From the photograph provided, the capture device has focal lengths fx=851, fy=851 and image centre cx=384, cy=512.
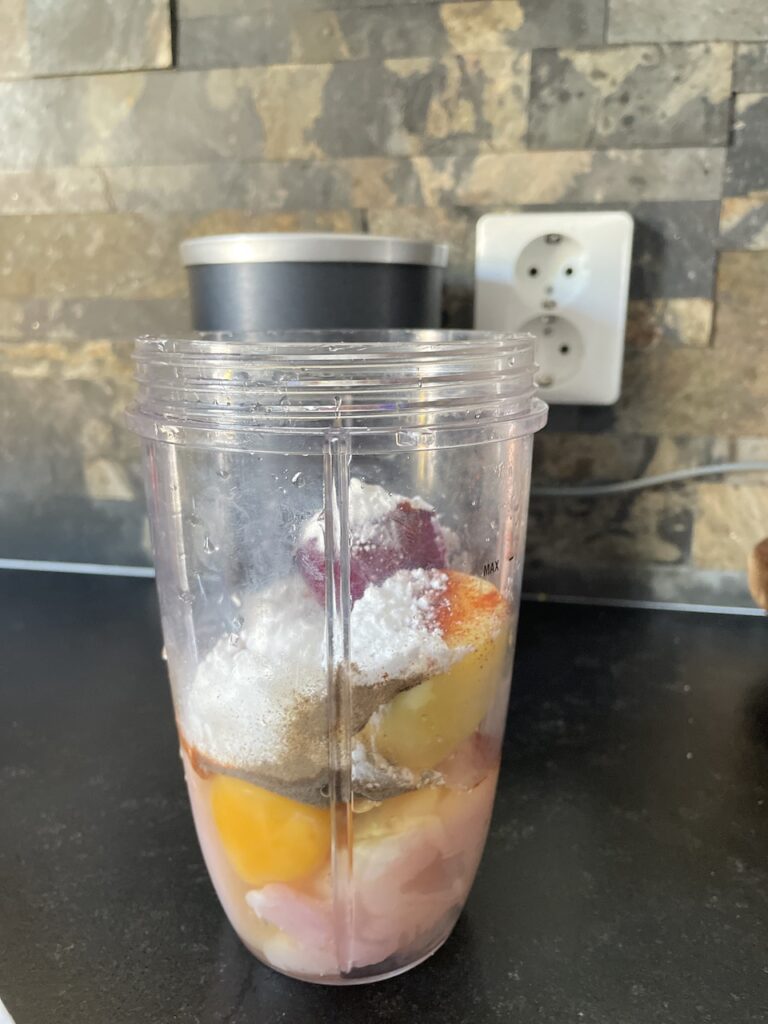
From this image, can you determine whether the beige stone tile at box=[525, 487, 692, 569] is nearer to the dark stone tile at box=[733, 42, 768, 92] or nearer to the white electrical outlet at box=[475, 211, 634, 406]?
the white electrical outlet at box=[475, 211, 634, 406]

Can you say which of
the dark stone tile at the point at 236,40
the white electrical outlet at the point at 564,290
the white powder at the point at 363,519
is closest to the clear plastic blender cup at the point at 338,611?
the white powder at the point at 363,519

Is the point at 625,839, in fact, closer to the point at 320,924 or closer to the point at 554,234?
the point at 320,924

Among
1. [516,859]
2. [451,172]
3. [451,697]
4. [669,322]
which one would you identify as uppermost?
[451,172]

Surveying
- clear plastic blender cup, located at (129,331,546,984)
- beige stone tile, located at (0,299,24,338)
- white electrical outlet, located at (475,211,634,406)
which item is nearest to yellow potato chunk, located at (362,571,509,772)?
clear plastic blender cup, located at (129,331,546,984)

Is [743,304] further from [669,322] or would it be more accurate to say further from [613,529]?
[613,529]

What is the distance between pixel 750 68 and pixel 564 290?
18cm

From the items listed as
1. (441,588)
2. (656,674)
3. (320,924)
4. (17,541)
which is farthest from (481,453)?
(17,541)

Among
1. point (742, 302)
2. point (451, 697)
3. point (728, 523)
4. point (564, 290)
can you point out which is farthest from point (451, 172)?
point (451, 697)

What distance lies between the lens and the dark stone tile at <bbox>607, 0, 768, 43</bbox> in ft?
1.82

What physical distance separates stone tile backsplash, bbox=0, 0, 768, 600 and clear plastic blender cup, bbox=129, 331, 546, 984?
1.04 ft

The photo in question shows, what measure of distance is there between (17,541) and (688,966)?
62 centimetres

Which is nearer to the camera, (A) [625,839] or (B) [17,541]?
(A) [625,839]

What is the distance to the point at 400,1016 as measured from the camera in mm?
315

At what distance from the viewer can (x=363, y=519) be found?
30cm
